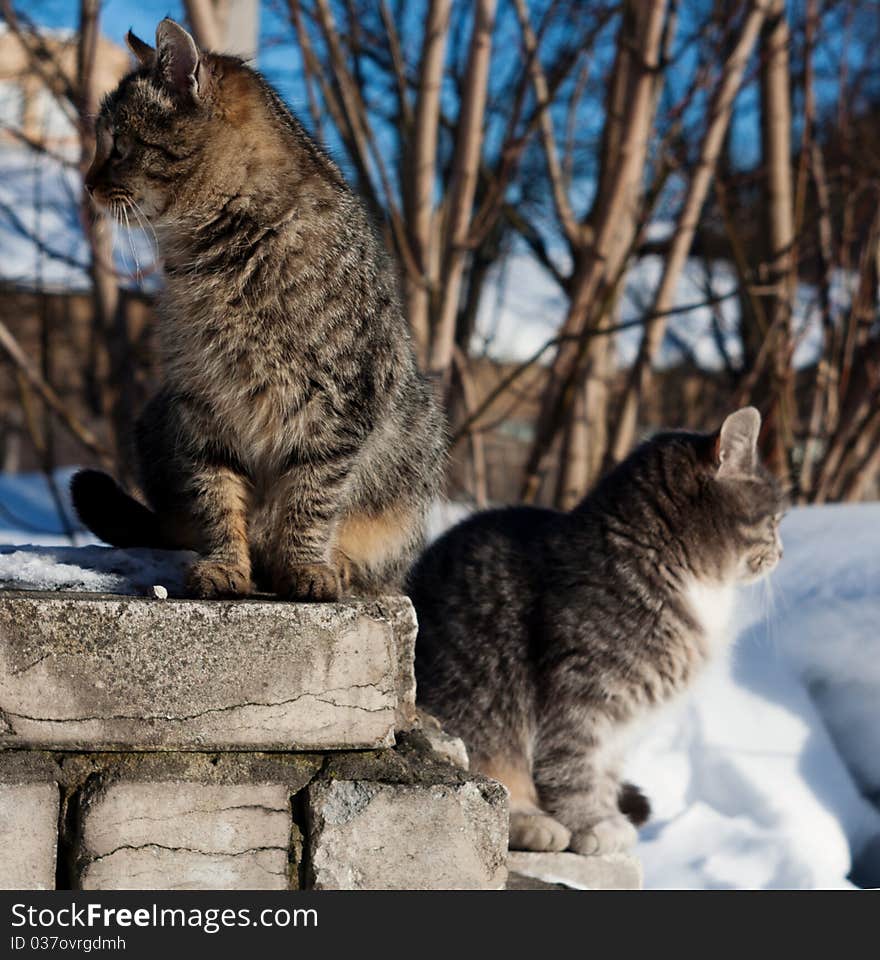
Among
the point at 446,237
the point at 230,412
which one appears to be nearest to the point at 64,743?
the point at 230,412

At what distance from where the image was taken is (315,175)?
230 centimetres

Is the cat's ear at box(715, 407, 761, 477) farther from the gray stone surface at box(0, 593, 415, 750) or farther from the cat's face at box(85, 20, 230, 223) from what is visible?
the cat's face at box(85, 20, 230, 223)

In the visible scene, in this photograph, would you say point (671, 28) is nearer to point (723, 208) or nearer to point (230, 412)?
point (723, 208)

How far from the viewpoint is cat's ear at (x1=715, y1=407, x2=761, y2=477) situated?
295 centimetres

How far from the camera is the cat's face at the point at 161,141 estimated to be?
2.17m

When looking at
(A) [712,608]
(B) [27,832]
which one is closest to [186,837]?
(B) [27,832]

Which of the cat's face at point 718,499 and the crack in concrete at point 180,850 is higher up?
the cat's face at point 718,499

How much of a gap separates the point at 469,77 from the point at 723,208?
1.22 meters

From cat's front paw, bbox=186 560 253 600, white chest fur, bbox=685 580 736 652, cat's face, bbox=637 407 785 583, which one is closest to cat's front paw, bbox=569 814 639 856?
white chest fur, bbox=685 580 736 652

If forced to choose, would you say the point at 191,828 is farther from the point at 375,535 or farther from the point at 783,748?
the point at 783,748

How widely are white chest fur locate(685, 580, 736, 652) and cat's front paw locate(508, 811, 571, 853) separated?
0.66m

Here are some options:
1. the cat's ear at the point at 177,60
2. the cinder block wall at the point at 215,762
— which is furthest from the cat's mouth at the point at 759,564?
the cat's ear at the point at 177,60

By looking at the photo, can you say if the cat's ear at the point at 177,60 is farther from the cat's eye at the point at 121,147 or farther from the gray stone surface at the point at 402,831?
the gray stone surface at the point at 402,831

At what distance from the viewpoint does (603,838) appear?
276cm
